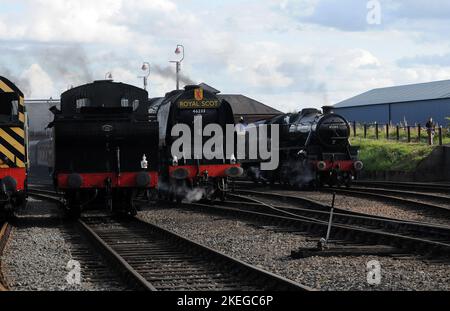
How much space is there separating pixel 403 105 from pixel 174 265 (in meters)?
50.9

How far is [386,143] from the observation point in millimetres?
37062

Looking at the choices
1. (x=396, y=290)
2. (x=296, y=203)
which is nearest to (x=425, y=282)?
(x=396, y=290)

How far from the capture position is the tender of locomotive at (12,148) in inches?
Answer: 570

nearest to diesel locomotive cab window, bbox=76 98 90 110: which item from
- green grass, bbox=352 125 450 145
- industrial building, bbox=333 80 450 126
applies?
green grass, bbox=352 125 450 145

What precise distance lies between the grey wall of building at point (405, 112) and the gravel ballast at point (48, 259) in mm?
38915

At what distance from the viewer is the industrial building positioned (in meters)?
54.6

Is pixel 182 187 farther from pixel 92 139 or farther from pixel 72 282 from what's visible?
pixel 72 282

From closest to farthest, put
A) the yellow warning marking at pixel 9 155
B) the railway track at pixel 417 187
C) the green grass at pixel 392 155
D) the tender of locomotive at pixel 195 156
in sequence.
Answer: the yellow warning marking at pixel 9 155
the tender of locomotive at pixel 195 156
the railway track at pixel 417 187
the green grass at pixel 392 155

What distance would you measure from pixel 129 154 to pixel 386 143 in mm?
22833

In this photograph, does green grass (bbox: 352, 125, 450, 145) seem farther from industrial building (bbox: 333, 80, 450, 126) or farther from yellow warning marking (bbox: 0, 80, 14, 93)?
yellow warning marking (bbox: 0, 80, 14, 93)

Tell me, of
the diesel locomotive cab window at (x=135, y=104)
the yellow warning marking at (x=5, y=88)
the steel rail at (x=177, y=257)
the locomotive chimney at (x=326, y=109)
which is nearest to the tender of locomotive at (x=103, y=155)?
the diesel locomotive cab window at (x=135, y=104)

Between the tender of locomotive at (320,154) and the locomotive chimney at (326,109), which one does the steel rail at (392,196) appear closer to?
the tender of locomotive at (320,154)

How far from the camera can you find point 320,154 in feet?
88.2

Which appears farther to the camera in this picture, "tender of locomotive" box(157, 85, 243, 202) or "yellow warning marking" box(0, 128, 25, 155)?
"tender of locomotive" box(157, 85, 243, 202)
